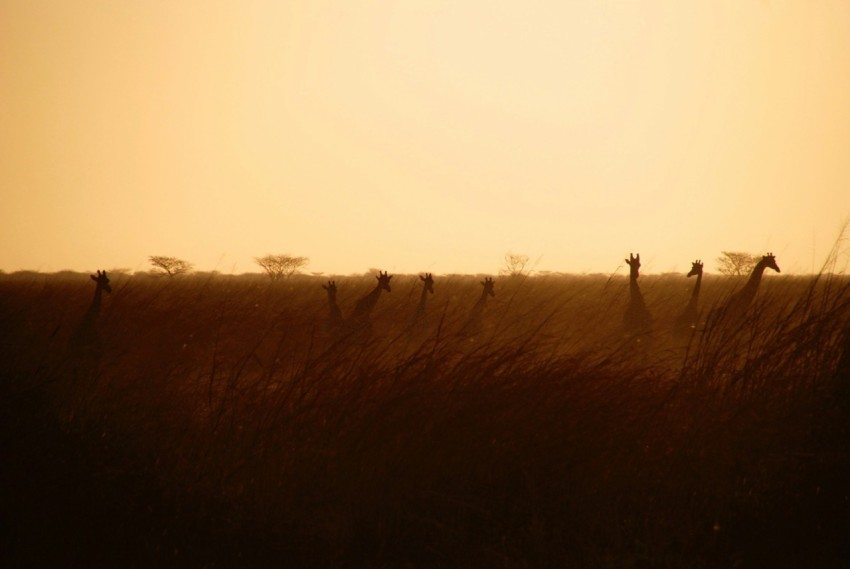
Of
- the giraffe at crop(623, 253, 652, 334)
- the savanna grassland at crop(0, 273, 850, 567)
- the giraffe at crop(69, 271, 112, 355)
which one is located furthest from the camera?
the giraffe at crop(623, 253, 652, 334)

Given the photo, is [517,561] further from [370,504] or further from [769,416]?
[769,416]

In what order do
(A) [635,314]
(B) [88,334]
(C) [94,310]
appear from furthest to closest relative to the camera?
1. (A) [635,314]
2. (C) [94,310]
3. (B) [88,334]

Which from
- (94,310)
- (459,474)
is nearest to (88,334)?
(94,310)

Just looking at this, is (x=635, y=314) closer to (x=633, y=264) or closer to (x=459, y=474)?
(x=633, y=264)

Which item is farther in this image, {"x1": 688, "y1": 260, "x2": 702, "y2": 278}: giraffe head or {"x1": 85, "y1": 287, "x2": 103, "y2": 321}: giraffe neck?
{"x1": 688, "y1": 260, "x2": 702, "y2": 278}: giraffe head

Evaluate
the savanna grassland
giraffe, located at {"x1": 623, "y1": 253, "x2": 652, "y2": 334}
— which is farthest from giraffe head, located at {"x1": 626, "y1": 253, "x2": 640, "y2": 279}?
the savanna grassland

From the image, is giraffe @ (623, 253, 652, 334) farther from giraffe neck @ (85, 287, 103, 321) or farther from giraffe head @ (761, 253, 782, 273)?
giraffe neck @ (85, 287, 103, 321)

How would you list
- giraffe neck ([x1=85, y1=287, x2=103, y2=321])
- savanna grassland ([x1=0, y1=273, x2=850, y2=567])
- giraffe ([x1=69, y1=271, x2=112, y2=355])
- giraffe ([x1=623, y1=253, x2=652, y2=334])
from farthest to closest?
giraffe ([x1=623, y1=253, x2=652, y2=334]) → giraffe neck ([x1=85, y1=287, x2=103, y2=321]) → giraffe ([x1=69, y1=271, x2=112, y2=355]) → savanna grassland ([x1=0, y1=273, x2=850, y2=567])

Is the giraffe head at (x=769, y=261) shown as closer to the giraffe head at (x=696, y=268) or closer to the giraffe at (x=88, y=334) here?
the giraffe head at (x=696, y=268)

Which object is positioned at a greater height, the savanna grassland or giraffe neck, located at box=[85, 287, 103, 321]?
giraffe neck, located at box=[85, 287, 103, 321]

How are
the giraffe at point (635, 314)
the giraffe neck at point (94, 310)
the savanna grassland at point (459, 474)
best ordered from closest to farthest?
the savanna grassland at point (459, 474), the giraffe neck at point (94, 310), the giraffe at point (635, 314)

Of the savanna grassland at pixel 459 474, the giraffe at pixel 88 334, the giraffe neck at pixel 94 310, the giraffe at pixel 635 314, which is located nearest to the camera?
the savanna grassland at pixel 459 474

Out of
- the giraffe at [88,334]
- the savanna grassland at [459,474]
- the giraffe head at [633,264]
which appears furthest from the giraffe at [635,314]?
the giraffe at [88,334]

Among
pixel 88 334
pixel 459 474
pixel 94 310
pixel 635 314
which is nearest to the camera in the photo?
pixel 459 474
